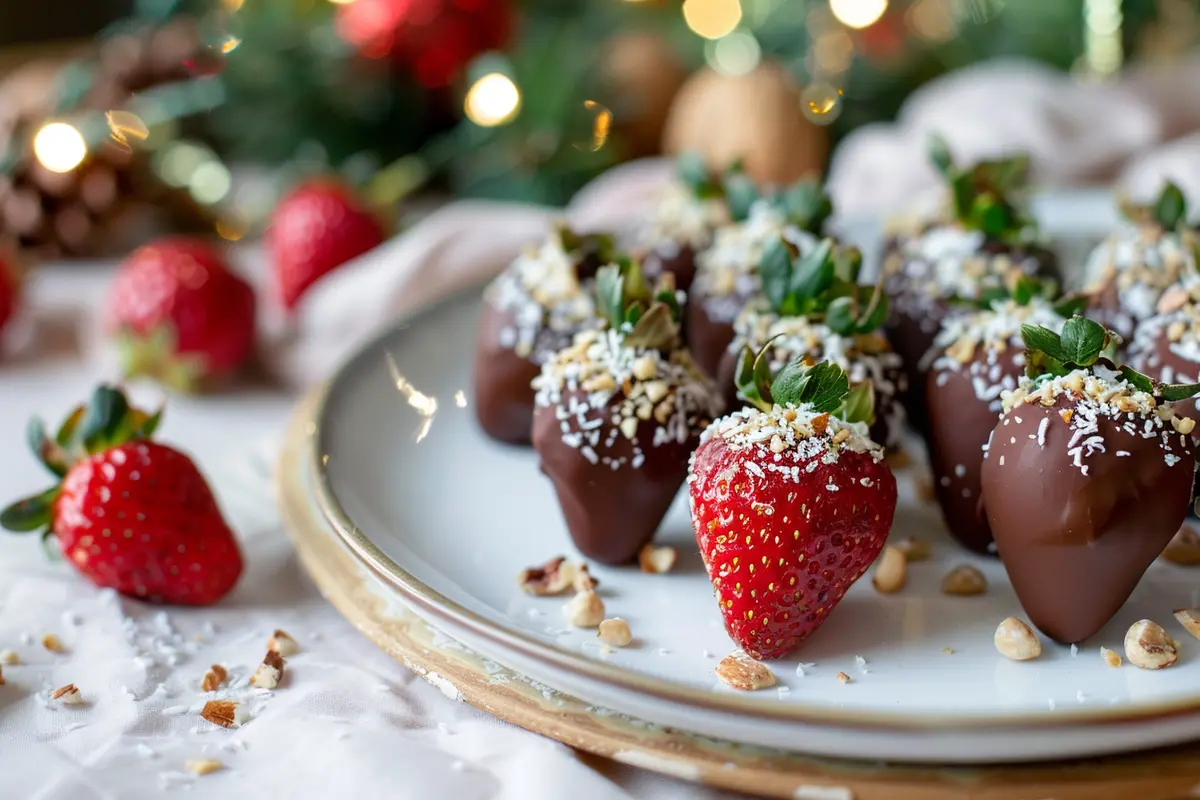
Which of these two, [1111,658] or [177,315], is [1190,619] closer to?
[1111,658]

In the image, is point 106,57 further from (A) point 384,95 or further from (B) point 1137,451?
(B) point 1137,451

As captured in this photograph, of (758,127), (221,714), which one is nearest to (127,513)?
(221,714)

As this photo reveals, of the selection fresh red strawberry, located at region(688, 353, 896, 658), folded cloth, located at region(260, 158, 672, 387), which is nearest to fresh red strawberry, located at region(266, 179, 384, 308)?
folded cloth, located at region(260, 158, 672, 387)

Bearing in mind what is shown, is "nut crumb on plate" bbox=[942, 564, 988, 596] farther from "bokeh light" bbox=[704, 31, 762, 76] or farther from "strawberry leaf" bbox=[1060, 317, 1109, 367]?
"bokeh light" bbox=[704, 31, 762, 76]

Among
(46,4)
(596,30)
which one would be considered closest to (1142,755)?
(596,30)

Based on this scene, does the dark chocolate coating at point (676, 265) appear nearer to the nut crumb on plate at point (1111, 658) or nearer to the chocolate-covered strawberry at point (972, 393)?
the chocolate-covered strawberry at point (972, 393)
